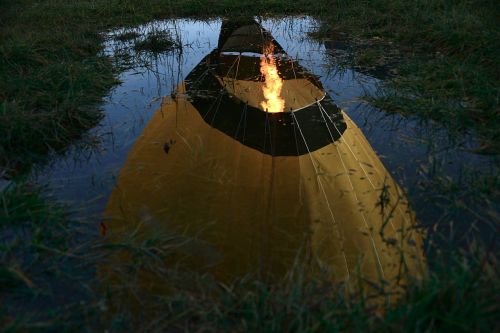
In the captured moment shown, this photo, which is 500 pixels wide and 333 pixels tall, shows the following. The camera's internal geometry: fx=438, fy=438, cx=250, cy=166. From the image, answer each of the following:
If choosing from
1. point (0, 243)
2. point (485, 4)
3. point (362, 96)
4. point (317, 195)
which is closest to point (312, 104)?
point (362, 96)

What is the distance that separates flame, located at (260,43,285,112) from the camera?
4457mm

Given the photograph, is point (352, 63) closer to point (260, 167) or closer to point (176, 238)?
point (260, 167)

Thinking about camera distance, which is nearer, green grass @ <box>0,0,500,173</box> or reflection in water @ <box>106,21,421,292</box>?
reflection in water @ <box>106,21,421,292</box>

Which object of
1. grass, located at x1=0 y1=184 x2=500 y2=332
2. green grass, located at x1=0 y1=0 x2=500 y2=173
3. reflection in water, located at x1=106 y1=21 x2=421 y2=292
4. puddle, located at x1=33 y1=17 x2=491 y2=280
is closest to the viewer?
grass, located at x1=0 y1=184 x2=500 y2=332

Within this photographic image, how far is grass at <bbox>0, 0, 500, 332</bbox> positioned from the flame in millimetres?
964

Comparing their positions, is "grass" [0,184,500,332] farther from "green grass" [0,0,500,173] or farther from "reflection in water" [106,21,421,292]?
"green grass" [0,0,500,173]

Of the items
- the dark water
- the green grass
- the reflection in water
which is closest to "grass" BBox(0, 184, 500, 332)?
the reflection in water

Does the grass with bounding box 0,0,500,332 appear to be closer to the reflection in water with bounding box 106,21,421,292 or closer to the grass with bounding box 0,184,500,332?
the grass with bounding box 0,184,500,332

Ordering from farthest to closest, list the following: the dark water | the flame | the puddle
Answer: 1. the flame
2. the dark water
3. the puddle

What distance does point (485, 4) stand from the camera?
6914mm

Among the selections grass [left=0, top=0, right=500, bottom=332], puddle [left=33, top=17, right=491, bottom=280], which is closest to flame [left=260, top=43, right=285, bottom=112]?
puddle [left=33, top=17, right=491, bottom=280]

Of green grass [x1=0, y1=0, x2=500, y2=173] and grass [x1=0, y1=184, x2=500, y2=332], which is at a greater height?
green grass [x1=0, y1=0, x2=500, y2=173]

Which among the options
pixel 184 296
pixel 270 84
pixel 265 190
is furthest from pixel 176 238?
pixel 270 84

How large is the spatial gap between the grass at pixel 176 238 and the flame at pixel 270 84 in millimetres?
964
